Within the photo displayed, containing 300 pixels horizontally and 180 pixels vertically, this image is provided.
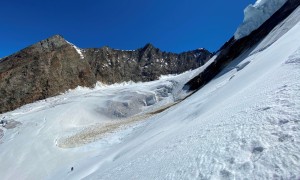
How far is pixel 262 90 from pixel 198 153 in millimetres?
3522

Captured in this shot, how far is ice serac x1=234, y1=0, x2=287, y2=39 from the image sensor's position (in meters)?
43.1

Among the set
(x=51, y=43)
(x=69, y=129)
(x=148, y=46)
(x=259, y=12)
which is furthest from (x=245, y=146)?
(x=148, y=46)

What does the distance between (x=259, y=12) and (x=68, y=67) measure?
51.7 metres

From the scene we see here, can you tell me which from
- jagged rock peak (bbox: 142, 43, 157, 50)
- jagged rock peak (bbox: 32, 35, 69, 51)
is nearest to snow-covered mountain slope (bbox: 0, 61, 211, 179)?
jagged rock peak (bbox: 32, 35, 69, 51)

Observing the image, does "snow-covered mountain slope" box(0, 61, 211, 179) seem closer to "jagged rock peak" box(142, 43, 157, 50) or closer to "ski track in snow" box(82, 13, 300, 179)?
"ski track in snow" box(82, 13, 300, 179)

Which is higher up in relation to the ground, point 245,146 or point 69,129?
point 245,146

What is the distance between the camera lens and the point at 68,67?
80.6m

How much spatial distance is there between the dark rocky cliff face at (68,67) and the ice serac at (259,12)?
4598cm

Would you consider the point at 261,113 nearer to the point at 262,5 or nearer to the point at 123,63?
the point at 262,5

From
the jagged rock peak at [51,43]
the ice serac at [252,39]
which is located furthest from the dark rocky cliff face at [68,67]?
the ice serac at [252,39]

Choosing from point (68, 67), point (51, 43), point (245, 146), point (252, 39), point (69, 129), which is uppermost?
point (51, 43)

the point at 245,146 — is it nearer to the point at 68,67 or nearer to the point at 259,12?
the point at 259,12

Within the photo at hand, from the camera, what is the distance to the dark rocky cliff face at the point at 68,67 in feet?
224

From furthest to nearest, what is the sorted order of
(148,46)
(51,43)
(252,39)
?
(148,46), (51,43), (252,39)
